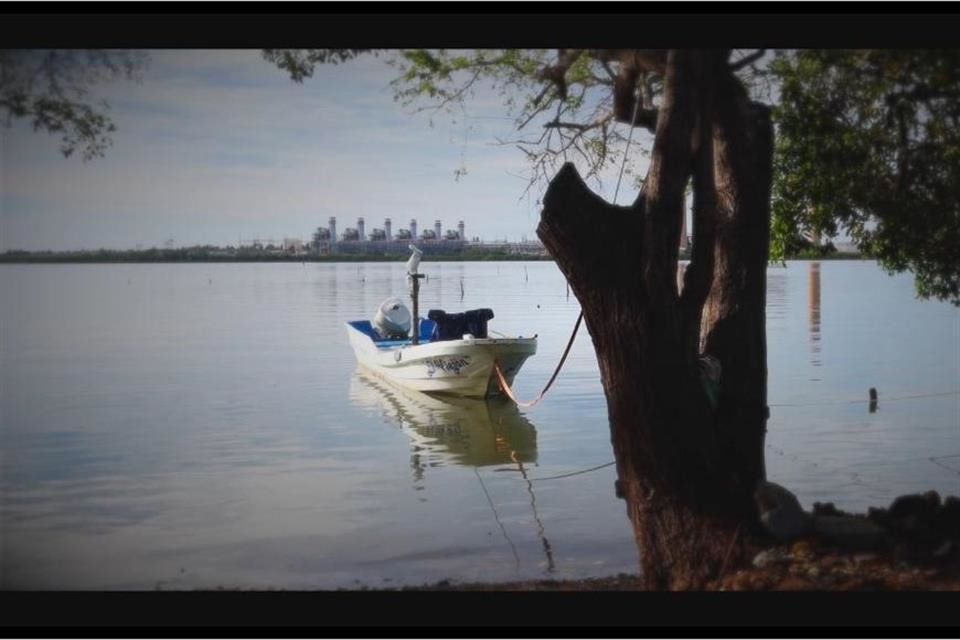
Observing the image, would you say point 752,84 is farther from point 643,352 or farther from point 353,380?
point 353,380

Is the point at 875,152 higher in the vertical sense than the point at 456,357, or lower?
higher

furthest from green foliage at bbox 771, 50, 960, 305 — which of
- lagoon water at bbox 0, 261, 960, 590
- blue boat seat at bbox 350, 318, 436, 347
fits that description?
blue boat seat at bbox 350, 318, 436, 347

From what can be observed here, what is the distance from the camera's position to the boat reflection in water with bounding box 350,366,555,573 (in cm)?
1092

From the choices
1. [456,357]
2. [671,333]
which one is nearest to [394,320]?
[456,357]

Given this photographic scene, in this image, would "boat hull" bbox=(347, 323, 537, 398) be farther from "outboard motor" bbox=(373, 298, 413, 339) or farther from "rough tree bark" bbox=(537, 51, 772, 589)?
"rough tree bark" bbox=(537, 51, 772, 589)

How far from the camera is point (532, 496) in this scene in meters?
8.97

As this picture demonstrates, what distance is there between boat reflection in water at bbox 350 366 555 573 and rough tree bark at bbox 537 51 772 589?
3.47 meters

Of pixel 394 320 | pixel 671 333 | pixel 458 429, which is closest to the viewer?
pixel 671 333

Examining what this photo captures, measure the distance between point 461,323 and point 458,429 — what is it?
1889mm

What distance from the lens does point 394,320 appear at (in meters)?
16.5

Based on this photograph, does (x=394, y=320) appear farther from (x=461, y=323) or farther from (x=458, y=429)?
(x=458, y=429)
